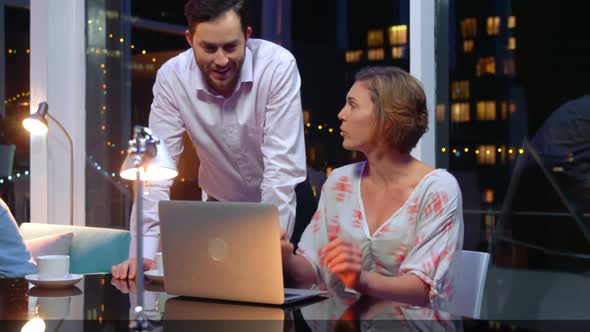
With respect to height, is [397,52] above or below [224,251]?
above

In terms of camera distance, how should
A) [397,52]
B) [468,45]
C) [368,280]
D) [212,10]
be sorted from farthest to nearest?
[397,52] → [468,45] → [212,10] → [368,280]

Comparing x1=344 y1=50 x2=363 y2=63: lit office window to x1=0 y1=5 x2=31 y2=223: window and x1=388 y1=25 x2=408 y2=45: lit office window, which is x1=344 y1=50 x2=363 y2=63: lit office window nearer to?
x1=388 y1=25 x2=408 y2=45: lit office window

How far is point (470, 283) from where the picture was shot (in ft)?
6.74

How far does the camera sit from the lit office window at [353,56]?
364cm

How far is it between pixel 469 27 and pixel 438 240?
162 cm

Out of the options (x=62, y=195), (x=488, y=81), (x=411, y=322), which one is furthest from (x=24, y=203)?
(x=411, y=322)

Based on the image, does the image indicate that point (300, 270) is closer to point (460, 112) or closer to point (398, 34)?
point (460, 112)

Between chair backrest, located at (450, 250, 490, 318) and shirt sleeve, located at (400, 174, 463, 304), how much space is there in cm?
7

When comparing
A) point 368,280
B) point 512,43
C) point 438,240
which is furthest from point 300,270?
point 512,43

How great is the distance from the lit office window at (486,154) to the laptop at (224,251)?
180cm

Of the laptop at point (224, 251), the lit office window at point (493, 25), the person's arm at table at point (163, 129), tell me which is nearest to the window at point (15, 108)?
the person's arm at table at point (163, 129)

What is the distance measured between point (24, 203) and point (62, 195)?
0.46 metres

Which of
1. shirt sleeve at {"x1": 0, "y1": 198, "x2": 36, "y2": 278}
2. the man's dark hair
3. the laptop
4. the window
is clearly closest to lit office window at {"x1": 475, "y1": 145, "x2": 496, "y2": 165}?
the man's dark hair

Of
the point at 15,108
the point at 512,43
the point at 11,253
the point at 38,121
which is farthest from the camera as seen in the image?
the point at 15,108
